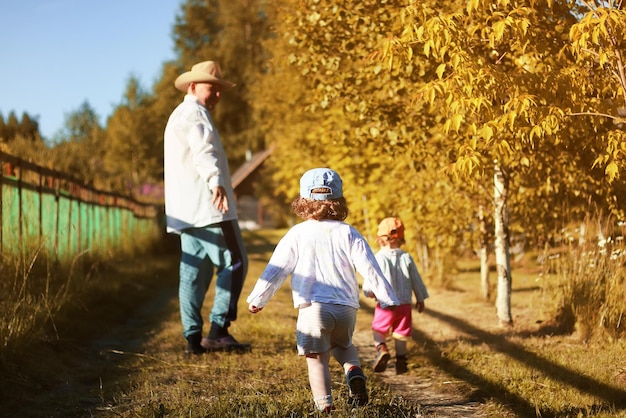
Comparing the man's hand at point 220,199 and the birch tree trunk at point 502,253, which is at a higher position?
the man's hand at point 220,199

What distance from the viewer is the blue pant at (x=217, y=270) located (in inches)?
248

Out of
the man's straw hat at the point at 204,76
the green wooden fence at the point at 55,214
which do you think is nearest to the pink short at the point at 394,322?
the man's straw hat at the point at 204,76

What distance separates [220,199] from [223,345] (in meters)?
1.18

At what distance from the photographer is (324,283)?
419 centimetres

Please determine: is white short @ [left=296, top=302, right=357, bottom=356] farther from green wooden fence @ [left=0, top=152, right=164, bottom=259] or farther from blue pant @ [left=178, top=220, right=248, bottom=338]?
green wooden fence @ [left=0, top=152, right=164, bottom=259]

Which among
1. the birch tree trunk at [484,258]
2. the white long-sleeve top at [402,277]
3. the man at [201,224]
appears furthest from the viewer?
the birch tree trunk at [484,258]

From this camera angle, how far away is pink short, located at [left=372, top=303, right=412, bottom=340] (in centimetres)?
619

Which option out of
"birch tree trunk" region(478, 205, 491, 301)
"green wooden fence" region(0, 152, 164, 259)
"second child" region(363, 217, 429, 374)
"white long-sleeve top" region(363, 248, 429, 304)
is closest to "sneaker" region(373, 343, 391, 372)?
"second child" region(363, 217, 429, 374)

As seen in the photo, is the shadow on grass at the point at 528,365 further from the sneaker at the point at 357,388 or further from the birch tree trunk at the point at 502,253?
the sneaker at the point at 357,388

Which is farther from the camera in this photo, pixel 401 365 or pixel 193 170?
pixel 193 170

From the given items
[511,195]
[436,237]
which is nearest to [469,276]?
[436,237]

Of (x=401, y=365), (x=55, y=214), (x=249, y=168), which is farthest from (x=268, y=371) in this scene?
(x=249, y=168)

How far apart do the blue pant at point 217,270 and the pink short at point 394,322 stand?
3.87 feet

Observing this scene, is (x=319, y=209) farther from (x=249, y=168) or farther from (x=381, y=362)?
(x=249, y=168)
